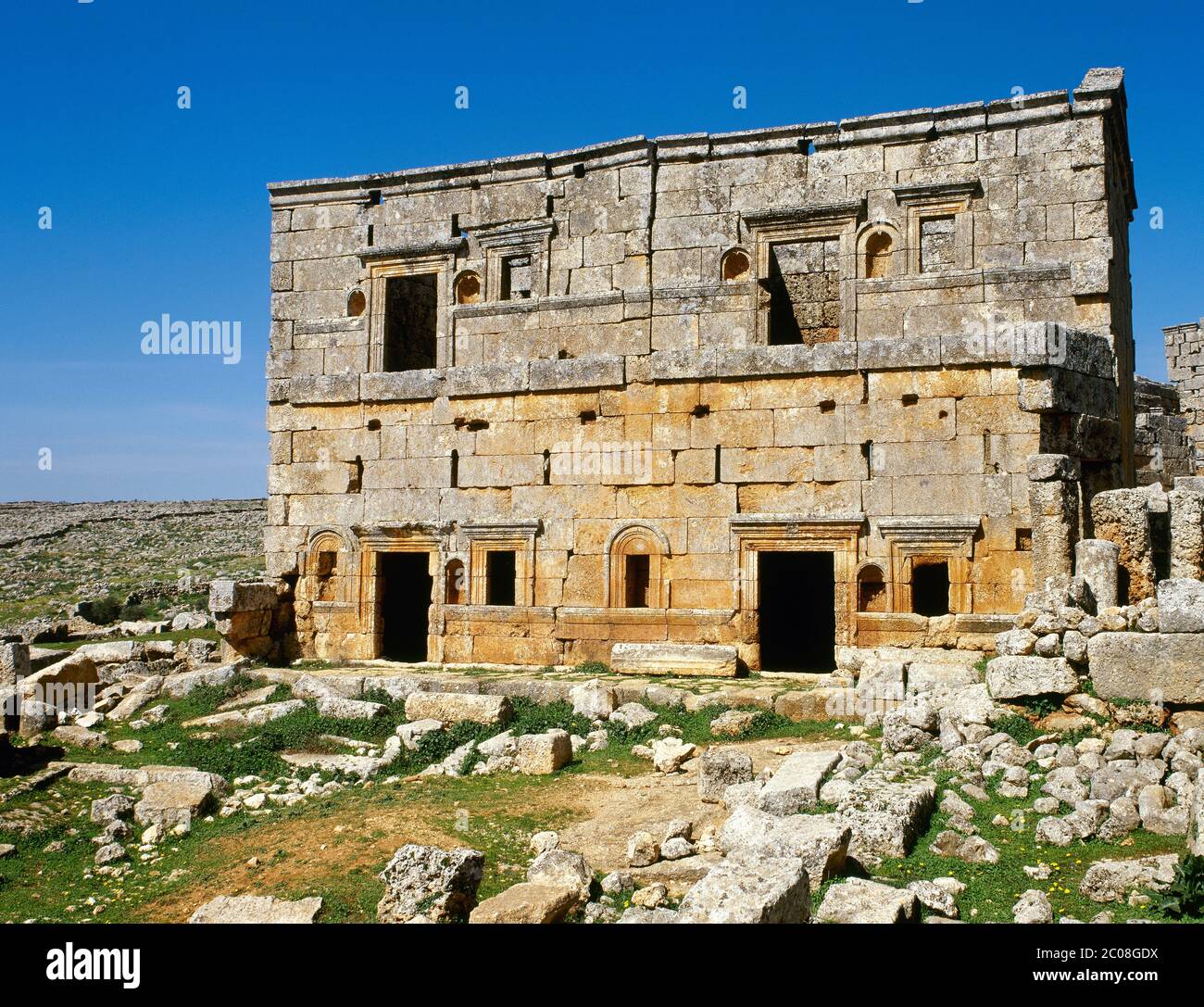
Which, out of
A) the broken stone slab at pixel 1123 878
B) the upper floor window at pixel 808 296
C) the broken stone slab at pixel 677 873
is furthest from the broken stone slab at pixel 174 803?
the upper floor window at pixel 808 296

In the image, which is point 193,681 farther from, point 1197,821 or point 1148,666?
point 1197,821

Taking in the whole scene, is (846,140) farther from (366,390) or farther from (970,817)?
(970,817)

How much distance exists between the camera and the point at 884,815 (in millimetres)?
7109

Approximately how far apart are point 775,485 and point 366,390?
6.61m

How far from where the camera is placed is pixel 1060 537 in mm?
11984

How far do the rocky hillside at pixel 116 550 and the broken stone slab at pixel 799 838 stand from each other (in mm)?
21297

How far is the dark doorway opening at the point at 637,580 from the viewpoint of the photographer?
48.9 feet

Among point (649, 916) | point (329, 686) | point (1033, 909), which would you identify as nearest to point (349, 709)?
point (329, 686)

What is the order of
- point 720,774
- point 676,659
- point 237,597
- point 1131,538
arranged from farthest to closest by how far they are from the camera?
1. point 237,597
2. point 676,659
3. point 1131,538
4. point 720,774

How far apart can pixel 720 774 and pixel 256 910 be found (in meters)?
4.01

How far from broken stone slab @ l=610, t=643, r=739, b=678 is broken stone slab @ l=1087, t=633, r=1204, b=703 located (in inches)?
209

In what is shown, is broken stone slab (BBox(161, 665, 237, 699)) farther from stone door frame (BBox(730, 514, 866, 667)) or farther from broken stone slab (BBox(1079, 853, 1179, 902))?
broken stone slab (BBox(1079, 853, 1179, 902))

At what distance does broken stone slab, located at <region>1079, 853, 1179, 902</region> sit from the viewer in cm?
594

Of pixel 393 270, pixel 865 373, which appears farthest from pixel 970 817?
pixel 393 270
